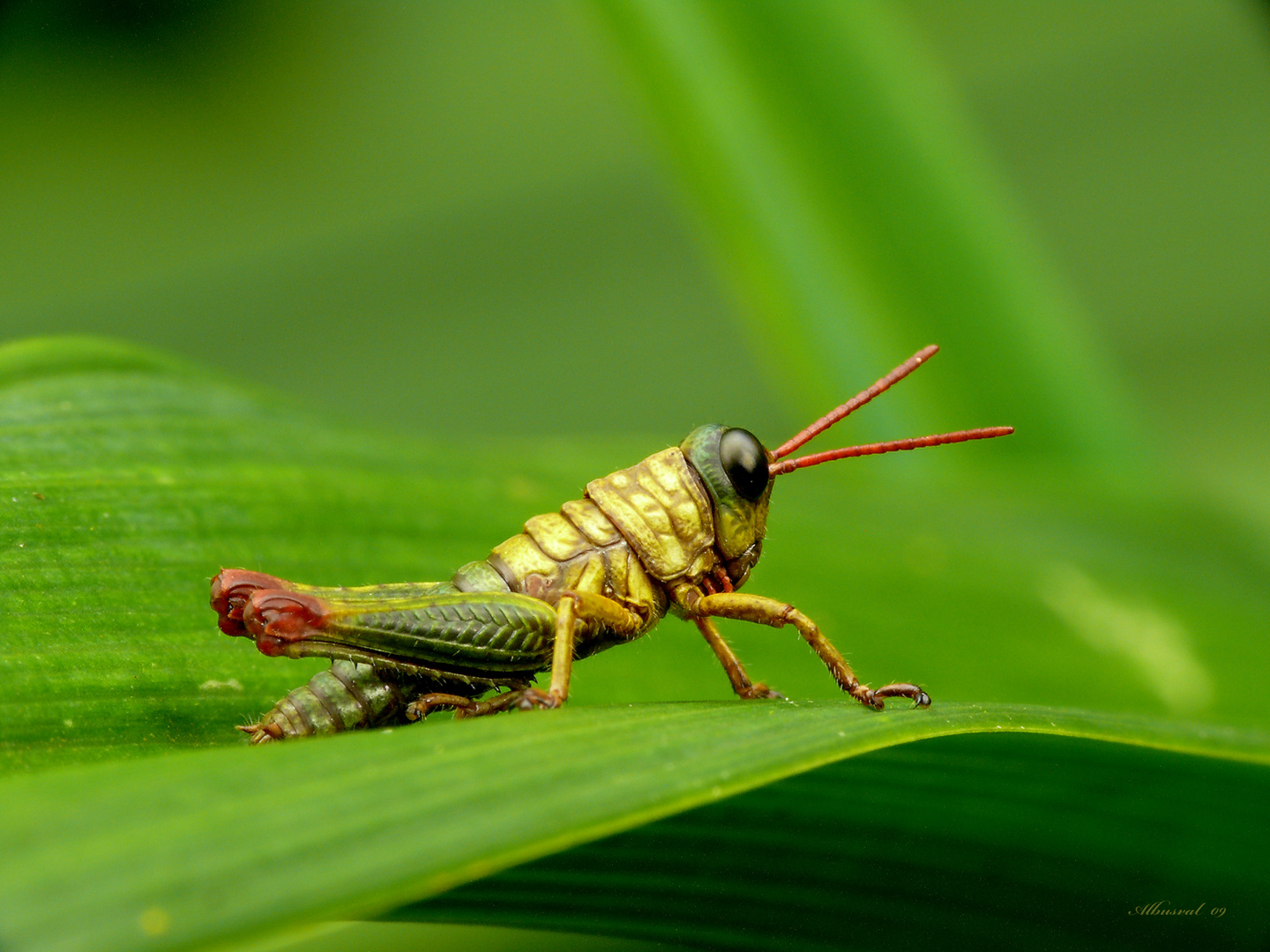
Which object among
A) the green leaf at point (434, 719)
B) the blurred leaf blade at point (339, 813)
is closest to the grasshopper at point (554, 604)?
the green leaf at point (434, 719)

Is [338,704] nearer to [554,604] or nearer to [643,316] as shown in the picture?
[554,604]

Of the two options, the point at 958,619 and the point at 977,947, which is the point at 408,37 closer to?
the point at 958,619

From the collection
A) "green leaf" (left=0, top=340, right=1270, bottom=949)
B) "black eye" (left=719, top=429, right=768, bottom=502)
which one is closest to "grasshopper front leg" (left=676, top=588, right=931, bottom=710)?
"green leaf" (left=0, top=340, right=1270, bottom=949)

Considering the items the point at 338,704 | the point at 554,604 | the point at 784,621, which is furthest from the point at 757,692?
the point at 338,704

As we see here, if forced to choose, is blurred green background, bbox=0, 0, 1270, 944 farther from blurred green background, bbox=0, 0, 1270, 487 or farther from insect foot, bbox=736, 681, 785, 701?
insect foot, bbox=736, 681, 785, 701

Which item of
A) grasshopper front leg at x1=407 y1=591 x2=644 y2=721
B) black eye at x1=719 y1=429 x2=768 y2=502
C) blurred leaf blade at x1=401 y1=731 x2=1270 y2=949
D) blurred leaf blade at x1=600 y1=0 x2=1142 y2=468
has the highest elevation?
blurred leaf blade at x1=600 y1=0 x2=1142 y2=468

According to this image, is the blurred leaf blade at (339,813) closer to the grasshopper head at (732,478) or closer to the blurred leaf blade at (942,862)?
the blurred leaf blade at (942,862)
